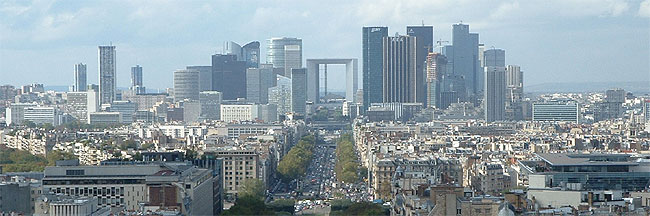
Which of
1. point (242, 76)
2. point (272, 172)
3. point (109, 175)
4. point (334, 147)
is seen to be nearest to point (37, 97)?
point (242, 76)

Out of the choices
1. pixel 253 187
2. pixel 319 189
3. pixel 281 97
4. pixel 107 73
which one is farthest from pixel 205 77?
pixel 253 187

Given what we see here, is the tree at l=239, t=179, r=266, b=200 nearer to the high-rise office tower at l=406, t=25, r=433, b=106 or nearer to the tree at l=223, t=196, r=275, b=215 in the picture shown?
the tree at l=223, t=196, r=275, b=215

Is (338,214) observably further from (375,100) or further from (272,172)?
(375,100)

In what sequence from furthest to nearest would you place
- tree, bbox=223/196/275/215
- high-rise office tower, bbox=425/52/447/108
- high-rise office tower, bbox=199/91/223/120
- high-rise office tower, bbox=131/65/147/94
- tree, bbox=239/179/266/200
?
high-rise office tower, bbox=131/65/147/94, high-rise office tower, bbox=425/52/447/108, high-rise office tower, bbox=199/91/223/120, tree, bbox=239/179/266/200, tree, bbox=223/196/275/215

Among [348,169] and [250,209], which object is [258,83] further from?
[250,209]

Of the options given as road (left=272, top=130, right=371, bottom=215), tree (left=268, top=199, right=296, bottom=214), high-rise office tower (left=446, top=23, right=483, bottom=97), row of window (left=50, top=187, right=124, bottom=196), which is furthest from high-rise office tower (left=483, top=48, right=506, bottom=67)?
row of window (left=50, top=187, right=124, bottom=196)

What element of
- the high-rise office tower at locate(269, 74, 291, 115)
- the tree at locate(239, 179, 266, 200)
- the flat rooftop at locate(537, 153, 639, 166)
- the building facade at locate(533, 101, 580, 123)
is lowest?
the tree at locate(239, 179, 266, 200)
